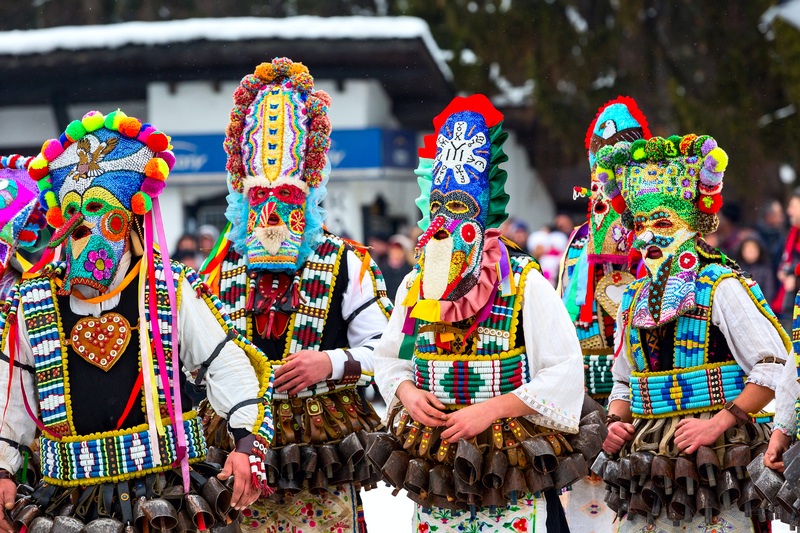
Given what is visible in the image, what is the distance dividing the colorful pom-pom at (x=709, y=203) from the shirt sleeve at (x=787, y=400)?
0.84m

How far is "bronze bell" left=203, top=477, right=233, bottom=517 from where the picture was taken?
3.27m

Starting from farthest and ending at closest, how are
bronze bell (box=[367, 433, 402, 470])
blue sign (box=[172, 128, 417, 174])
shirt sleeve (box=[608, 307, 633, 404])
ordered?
blue sign (box=[172, 128, 417, 174]) < shirt sleeve (box=[608, 307, 633, 404]) < bronze bell (box=[367, 433, 402, 470])

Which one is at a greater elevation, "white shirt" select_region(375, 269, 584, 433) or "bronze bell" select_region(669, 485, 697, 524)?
"white shirt" select_region(375, 269, 584, 433)

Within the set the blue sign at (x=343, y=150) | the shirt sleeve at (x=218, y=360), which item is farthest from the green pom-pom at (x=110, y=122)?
the blue sign at (x=343, y=150)

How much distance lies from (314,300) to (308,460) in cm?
66

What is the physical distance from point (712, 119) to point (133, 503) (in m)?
13.7

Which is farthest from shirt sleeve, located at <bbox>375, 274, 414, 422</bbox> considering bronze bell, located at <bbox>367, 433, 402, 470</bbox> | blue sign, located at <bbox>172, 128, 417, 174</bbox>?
blue sign, located at <bbox>172, 128, 417, 174</bbox>

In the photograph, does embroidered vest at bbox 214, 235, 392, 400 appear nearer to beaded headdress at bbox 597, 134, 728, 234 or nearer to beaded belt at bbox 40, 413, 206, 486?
beaded belt at bbox 40, 413, 206, 486

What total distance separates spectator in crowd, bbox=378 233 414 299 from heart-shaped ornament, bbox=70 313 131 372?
7.37m

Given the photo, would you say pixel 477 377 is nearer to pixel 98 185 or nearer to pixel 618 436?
pixel 618 436

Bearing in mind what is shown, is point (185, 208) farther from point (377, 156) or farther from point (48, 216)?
point (48, 216)

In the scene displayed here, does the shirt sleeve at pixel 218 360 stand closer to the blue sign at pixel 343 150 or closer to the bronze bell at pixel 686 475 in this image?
the bronze bell at pixel 686 475

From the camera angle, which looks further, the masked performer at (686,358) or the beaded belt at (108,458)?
the masked performer at (686,358)

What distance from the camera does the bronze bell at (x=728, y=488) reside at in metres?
3.74
